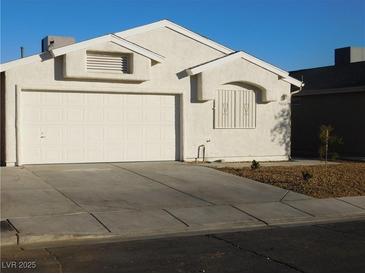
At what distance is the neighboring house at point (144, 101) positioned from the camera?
1562 centimetres

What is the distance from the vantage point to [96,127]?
16.5 metres

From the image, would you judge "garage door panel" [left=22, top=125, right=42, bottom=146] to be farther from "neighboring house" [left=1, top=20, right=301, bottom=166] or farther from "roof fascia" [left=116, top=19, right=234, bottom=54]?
"roof fascia" [left=116, top=19, right=234, bottom=54]

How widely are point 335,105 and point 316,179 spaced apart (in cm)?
963

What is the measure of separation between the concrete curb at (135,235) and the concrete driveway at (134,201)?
0.06m

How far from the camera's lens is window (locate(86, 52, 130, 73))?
1616 centimetres

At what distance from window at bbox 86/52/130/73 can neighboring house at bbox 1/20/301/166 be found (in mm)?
29

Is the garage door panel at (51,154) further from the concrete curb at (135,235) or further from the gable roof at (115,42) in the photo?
the concrete curb at (135,235)

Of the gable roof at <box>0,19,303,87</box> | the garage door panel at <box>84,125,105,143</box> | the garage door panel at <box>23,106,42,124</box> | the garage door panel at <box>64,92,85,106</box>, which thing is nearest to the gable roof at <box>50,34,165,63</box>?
the gable roof at <box>0,19,303,87</box>

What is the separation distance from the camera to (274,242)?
836 centimetres

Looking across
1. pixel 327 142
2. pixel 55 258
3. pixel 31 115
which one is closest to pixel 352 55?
pixel 327 142

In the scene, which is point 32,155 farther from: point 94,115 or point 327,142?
point 327,142

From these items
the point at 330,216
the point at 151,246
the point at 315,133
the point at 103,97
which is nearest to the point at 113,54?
the point at 103,97

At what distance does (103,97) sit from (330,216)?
8226mm

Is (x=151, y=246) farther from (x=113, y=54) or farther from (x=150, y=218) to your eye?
(x=113, y=54)
